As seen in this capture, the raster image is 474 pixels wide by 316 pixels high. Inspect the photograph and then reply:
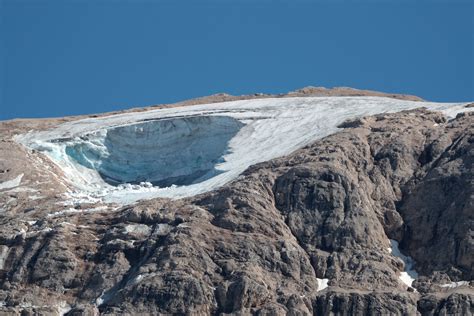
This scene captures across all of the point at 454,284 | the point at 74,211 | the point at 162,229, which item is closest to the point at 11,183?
the point at 74,211

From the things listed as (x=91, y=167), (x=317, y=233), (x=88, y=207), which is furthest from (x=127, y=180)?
(x=317, y=233)

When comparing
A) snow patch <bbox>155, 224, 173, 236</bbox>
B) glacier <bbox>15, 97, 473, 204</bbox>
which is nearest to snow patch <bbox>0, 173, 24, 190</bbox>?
glacier <bbox>15, 97, 473, 204</bbox>

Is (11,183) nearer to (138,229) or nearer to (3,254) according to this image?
(3,254)

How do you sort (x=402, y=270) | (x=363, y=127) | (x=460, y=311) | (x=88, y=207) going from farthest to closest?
(x=363, y=127), (x=88, y=207), (x=402, y=270), (x=460, y=311)

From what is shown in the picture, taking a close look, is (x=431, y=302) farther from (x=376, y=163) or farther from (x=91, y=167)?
(x=91, y=167)

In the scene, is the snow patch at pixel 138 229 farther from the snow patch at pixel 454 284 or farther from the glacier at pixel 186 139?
the snow patch at pixel 454 284

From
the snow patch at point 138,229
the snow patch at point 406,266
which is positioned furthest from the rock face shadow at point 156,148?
the snow patch at point 406,266
